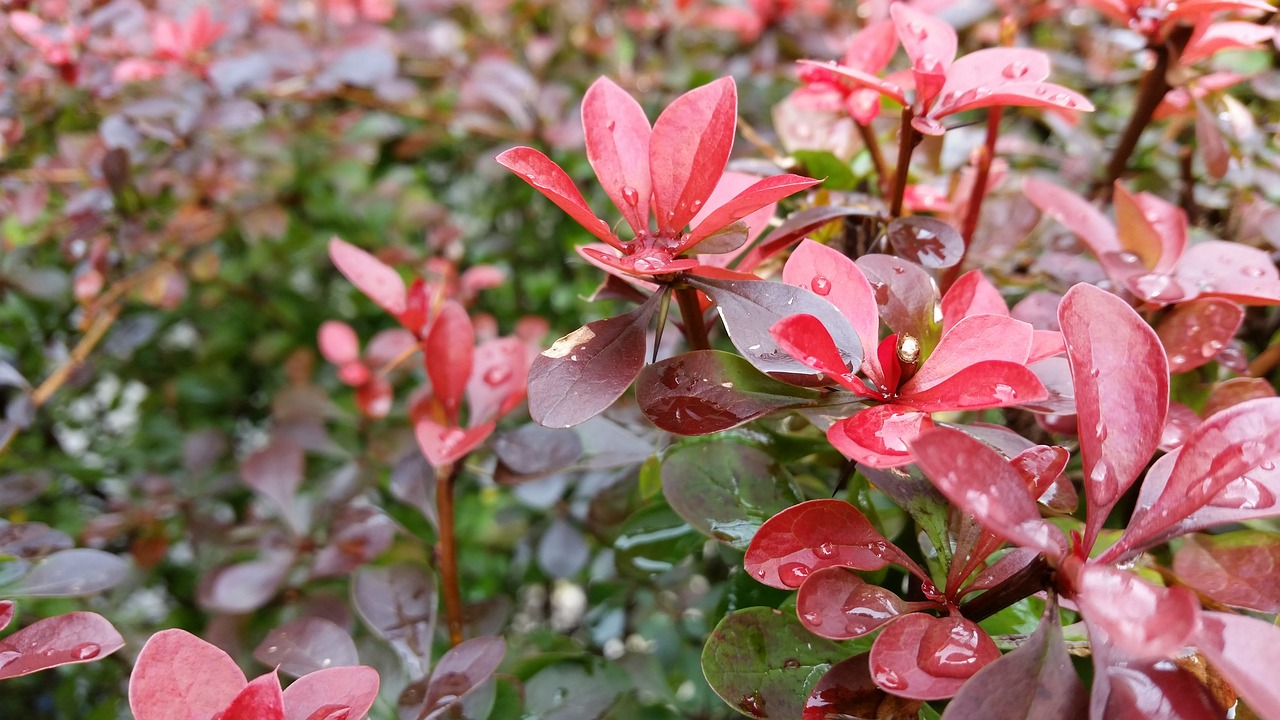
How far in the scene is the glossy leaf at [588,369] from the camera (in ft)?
1.18

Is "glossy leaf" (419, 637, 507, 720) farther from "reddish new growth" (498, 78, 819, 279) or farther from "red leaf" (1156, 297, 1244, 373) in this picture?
"red leaf" (1156, 297, 1244, 373)

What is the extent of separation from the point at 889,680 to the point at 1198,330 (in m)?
0.31

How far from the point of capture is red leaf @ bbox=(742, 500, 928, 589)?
36 cm

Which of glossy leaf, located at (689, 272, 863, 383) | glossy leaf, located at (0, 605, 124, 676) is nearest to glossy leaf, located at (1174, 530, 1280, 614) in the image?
glossy leaf, located at (689, 272, 863, 383)

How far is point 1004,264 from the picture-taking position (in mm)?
623

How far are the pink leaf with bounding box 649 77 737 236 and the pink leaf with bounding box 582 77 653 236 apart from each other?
0.01m

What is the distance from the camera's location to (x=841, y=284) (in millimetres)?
386

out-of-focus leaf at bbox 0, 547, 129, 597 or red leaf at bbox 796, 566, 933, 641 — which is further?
out-of-focus leaf at bbox 0, 547, 129, 597

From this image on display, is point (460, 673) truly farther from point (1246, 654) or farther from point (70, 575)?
point (1246, 654)

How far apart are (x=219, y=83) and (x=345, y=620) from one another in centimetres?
58

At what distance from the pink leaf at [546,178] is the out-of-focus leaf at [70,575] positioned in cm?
37

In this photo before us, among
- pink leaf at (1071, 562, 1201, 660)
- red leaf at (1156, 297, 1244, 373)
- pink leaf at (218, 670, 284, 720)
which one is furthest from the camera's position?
red leaf at (1156, 297, 1244, 373)

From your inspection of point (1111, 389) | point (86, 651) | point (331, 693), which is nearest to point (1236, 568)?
point (1111, 389)

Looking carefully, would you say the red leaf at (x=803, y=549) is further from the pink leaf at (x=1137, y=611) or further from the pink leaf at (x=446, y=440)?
the pink leaf at (x=446, y=440)
